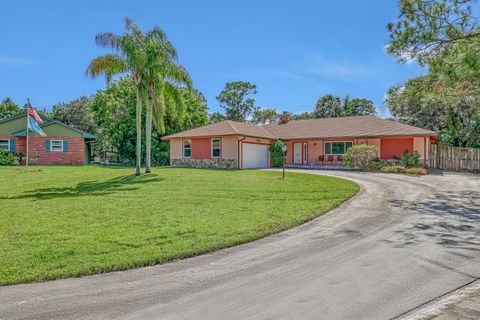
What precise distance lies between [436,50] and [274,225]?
610 cm

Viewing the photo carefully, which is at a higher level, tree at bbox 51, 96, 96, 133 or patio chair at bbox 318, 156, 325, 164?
tree at bbox 51, 96, 96, 133

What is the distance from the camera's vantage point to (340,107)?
48.5 metres

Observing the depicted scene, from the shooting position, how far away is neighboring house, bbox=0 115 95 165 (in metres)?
29.4

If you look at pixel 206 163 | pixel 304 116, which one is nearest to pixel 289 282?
Answer: pixel 206 163

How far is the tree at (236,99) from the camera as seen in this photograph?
52844 mm

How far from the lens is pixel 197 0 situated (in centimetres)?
1377

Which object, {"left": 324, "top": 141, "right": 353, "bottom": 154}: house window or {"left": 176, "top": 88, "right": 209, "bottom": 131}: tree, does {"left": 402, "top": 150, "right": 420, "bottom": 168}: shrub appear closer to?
{"left": 324, "top": 141, "right": 353, "bottom": 154}: house window

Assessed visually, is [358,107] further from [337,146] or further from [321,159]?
[321,159]

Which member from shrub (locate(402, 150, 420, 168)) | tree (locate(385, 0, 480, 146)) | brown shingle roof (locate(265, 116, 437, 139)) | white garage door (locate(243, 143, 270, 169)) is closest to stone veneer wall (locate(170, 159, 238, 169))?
white garage door (locate(243, 143, 270, 169))

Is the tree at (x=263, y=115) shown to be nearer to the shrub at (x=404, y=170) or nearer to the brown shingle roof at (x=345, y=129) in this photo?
the brown shingle roof at (x=345, y=129)

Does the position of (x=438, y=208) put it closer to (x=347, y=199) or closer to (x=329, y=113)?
(x=347, y=199)

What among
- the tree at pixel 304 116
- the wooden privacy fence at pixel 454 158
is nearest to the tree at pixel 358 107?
the tree at pixel 304 116

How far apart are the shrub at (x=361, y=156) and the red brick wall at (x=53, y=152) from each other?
74.7 ft

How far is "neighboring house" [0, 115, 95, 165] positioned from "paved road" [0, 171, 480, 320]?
91.9 feet
